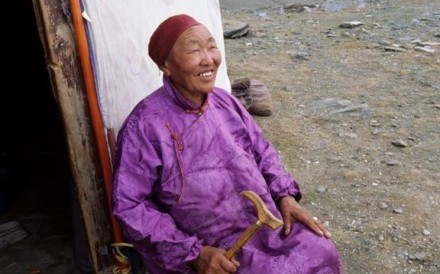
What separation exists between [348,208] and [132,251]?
1736mm

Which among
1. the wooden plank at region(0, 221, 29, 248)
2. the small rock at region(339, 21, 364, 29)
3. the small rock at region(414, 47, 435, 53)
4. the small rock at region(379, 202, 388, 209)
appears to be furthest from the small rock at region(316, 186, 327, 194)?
the small rock at region(339, 21, 364, 29)

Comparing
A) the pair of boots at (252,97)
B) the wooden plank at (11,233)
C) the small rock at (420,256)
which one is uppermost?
the pair of boots at (252,97)

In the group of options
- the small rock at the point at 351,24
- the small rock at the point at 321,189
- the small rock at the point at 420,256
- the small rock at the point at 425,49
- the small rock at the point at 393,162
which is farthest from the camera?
the small rock at the point at 351,24

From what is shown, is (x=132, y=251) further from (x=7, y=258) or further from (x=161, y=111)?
(x=7, y=258)

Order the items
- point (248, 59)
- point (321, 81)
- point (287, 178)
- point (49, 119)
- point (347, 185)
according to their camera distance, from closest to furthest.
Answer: point (287, 178) → point (347, 185) → point (49, 119) → point (321, 81) → point (248, 59)

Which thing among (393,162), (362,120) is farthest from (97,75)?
(362,120)

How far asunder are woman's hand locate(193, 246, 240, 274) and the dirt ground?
126 cm

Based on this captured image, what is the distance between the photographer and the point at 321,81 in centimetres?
633

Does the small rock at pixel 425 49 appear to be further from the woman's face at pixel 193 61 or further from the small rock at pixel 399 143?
the woman's face at pixel 193 61

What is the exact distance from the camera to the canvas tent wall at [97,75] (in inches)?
94.7

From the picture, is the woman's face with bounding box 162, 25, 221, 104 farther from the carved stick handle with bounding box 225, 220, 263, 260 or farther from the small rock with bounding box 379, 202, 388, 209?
the small rock with bounding box 379, 202, 388, 209

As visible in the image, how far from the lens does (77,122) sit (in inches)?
99.7

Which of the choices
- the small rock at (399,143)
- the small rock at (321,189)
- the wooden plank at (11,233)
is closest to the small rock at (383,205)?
the small rock at (321,189)

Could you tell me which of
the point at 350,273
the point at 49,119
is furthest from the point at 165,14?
the point at 49,119
